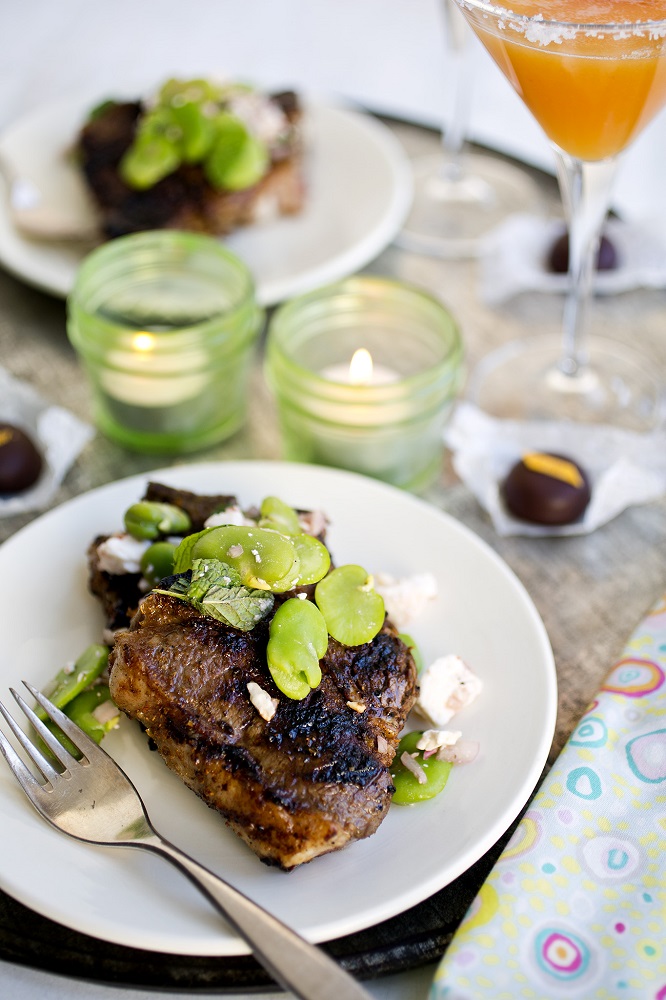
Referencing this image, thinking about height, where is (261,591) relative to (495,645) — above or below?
above

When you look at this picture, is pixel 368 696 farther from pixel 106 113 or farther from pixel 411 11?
pixel 411 11

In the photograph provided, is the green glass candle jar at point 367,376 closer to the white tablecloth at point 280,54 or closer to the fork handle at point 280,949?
the fork handle at point 280,949

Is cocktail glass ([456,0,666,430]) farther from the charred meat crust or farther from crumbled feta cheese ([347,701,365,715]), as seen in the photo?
crumbled feta cheese ([347,701,365,715])

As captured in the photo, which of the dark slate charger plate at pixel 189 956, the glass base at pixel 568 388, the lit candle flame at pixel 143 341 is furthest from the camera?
the glass base at pixel 568 388

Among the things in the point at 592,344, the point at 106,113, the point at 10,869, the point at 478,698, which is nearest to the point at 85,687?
the point at 10,869

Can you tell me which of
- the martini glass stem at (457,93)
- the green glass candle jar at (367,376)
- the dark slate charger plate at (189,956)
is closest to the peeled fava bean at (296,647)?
the dark slate charger plate at (189,956)

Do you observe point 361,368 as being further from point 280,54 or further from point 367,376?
point 280,54
